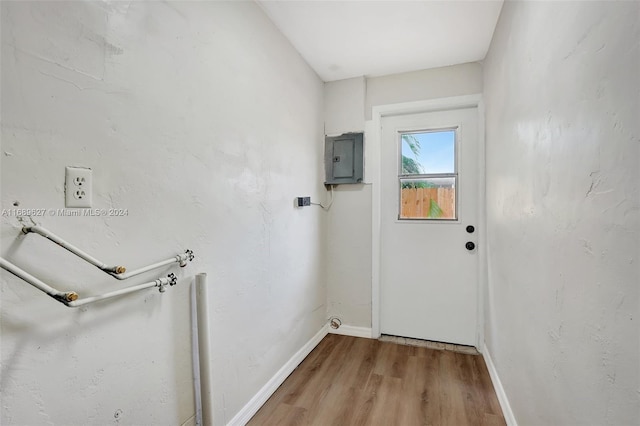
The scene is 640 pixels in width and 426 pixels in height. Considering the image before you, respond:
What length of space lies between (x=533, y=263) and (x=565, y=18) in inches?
35.4

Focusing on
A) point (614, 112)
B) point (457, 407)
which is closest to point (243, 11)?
point (614, 112)

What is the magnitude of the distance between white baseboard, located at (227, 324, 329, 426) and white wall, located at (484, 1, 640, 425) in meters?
1.38

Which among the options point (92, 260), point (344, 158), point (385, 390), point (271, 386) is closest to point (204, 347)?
point (92, 260)

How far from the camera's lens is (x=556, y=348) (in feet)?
3.43

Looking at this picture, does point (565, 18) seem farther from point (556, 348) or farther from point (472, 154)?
point (472, 154)

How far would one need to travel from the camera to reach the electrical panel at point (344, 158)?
278 centimetres

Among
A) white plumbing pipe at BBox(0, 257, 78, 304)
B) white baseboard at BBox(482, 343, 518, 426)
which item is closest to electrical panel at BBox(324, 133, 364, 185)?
white baseboard at BBox(482, 343, 518, 426)

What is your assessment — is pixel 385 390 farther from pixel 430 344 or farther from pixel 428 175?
pixel 428 175

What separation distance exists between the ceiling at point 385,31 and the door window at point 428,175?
62cm

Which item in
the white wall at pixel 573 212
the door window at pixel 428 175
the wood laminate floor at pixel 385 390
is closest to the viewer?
the white wall at pixel 573 212

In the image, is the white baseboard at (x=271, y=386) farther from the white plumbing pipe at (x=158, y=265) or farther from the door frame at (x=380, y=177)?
the white plumbing pipe at (x=158, y=265)

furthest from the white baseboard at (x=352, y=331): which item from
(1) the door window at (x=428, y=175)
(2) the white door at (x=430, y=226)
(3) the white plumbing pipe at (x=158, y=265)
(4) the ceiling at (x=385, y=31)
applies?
(4) the ceiling at (x=385, y=31)

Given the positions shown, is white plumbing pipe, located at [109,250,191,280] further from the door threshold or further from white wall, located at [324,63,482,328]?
the door threshold

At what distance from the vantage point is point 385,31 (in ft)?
6.86
